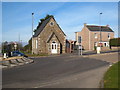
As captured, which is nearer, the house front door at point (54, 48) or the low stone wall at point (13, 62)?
the low stone wall at point (13, 62)

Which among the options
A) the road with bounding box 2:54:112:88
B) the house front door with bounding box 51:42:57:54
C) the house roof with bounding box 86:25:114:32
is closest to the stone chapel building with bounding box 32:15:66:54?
the house front door with bounding box 51:42:57:54

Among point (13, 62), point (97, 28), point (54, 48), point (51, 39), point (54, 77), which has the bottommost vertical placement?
point (54, 77)

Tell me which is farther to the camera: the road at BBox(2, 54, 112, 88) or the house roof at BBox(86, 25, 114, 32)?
the house roof at BBox(86, 25, 114, 32)

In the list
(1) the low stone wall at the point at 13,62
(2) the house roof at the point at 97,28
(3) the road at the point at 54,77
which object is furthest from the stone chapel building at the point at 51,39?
(3) the road at the point at 54,77

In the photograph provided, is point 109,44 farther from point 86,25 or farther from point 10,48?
point 10,48

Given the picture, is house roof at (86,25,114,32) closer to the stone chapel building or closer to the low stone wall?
the stone chapel building

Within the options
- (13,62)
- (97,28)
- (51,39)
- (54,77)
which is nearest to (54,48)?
(51,39)

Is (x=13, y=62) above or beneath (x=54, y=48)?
beneath

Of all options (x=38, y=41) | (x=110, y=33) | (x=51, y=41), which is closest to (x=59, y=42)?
(x=51, y=41)

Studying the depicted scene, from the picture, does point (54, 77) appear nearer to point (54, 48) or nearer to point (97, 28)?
point (54, 48)

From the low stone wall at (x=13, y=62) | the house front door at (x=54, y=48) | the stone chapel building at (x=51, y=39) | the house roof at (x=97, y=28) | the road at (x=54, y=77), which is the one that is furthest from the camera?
the house roof at (x=97, y=28)

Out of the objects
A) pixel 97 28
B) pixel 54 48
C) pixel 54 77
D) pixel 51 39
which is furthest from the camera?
pixel 97 28

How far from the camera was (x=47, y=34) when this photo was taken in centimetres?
3741

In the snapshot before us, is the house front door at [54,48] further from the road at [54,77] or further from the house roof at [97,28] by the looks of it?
the road at [54,77]
